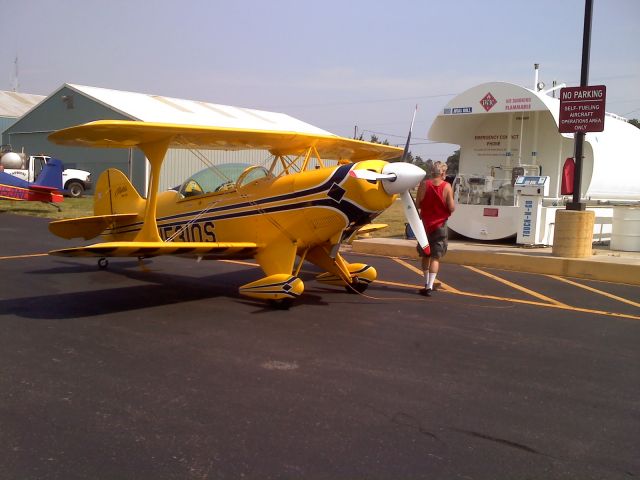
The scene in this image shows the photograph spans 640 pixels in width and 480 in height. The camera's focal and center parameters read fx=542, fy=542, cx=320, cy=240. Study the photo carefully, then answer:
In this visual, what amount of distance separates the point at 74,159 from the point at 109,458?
104 feet

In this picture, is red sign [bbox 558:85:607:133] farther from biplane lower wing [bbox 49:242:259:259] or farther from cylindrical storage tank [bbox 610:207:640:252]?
→ biplane lower wing [bbox 49:242:259:259]

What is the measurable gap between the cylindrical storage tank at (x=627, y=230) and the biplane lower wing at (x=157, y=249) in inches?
380

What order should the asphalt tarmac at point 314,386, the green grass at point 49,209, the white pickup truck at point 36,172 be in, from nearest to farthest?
1. the asphalt tarmac at point 314,386
2. the green grass at point 49,209
3. the white pickup truck at point 36,172

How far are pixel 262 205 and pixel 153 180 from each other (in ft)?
4.89

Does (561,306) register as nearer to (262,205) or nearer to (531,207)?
(262,205)

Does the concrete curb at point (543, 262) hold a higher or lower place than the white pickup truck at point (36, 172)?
lower

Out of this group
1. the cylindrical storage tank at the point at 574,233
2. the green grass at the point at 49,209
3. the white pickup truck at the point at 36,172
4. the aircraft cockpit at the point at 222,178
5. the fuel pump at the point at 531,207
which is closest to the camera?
the aircraft cockpit at the point at 222,178

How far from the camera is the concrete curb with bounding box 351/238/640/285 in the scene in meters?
9.39

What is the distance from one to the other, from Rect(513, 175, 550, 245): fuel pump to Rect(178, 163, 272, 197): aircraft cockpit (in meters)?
7.45

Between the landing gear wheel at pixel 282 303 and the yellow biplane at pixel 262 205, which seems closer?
the yellow biplane at pixel 262 205

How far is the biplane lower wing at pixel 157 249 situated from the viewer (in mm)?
5879

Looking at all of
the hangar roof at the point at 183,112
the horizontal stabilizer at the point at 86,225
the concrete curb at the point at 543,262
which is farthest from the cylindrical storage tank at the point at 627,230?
the hangar roof at the point at 183,112

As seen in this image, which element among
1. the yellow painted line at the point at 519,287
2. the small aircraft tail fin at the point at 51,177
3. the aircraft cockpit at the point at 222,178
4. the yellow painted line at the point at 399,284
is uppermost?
the small aircraft tail fin at the point at 51,177

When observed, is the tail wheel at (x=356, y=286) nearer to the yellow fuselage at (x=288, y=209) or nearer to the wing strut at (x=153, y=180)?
the yellow fuselage at (x=288, y=209)
